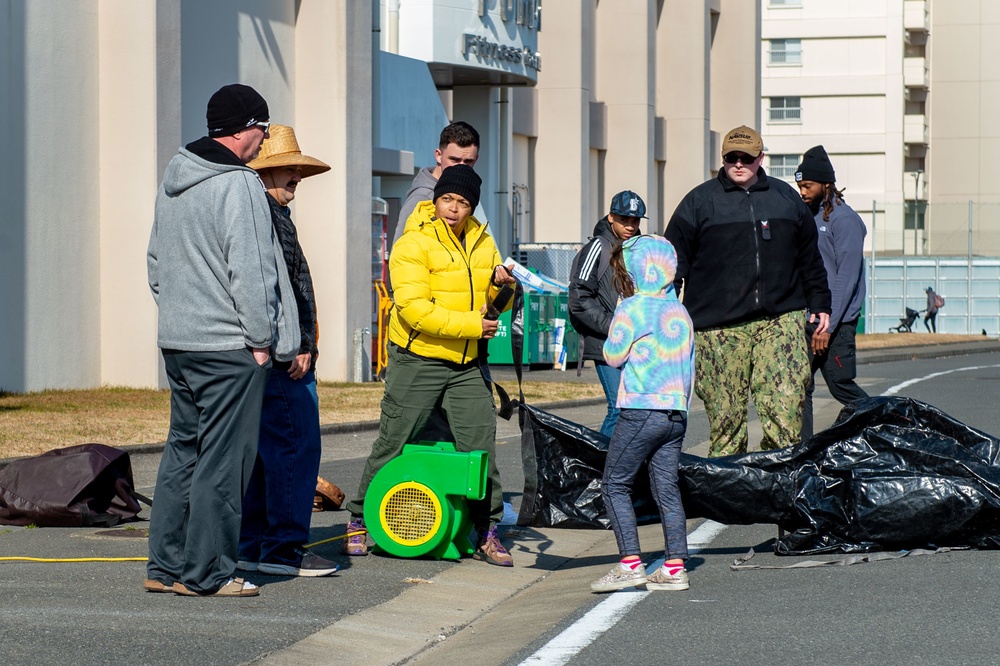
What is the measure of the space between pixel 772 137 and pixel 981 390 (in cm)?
5814

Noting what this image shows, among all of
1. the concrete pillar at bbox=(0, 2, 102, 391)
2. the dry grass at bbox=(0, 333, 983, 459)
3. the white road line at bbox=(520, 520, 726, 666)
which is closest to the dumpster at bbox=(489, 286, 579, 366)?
the dry grass at bbox=(0, 333, 983, 459)

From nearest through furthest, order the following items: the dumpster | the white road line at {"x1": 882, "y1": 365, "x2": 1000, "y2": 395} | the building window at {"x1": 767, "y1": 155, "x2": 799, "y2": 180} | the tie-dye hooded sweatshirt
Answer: the tie-dye hooded sweatshirt < the white road line at {"x1": 882, "y1": 365, "x2": 1000, "y2": 395} < the dumpster < the building window at {"x1": 767, "y1": 155, "x2": 799, "y2": 180}

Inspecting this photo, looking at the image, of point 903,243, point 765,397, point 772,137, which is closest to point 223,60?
point 765,397

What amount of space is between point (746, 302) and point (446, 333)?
1.70 meters

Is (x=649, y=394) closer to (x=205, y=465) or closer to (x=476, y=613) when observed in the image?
(x=476, y=613)

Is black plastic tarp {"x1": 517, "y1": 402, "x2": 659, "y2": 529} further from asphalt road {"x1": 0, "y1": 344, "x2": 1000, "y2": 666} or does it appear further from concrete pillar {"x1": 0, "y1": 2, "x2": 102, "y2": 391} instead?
concrete pillar {"x1": 0, "y1": 2, "x2": 102, "y2": 391}

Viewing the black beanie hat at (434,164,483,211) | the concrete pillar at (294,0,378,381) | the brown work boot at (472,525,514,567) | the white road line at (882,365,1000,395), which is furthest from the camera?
the concrete pillar at (294,0,378,381)

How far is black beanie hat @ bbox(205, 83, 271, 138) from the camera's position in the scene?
6.45 meters

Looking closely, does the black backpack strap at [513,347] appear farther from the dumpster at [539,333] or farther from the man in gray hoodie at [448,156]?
the dumpster at [539,333]

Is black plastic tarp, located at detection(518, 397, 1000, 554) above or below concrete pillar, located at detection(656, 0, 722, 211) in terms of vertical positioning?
below

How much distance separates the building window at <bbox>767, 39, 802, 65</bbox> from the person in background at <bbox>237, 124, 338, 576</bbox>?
71.8 meters

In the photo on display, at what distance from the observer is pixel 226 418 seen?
6293 mm

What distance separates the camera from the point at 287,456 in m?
7.01

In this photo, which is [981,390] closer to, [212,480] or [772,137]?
[212,480]
